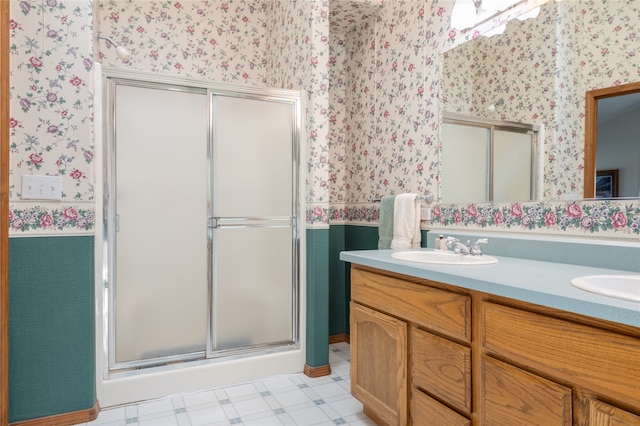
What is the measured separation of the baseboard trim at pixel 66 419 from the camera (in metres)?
1.85

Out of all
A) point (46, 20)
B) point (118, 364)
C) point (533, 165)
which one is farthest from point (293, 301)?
point (46, 20)

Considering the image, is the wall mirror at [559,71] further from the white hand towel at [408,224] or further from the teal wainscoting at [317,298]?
the teal wainscoting at [317,298]

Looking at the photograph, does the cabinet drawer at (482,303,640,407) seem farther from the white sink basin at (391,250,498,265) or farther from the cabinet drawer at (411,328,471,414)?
the white sink basin at (391,250,498,265)

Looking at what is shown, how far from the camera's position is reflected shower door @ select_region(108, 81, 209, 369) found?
2.13 metres

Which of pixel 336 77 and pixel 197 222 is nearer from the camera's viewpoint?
pixel 197 222

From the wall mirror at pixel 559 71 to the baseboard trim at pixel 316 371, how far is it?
1552mm

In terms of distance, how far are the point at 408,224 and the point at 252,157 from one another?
1.06 m

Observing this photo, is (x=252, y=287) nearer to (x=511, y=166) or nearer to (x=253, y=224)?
(x=253, y=224)

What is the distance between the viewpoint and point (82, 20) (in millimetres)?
1913

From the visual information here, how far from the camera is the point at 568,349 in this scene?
0.97 m

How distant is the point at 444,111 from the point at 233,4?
6.74 feet

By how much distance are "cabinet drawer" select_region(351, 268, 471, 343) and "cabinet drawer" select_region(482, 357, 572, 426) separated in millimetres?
145

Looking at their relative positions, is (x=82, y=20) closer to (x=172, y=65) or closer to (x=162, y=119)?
(x=162, y=119)

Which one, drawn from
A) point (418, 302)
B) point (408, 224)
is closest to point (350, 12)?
point (408, 224)
